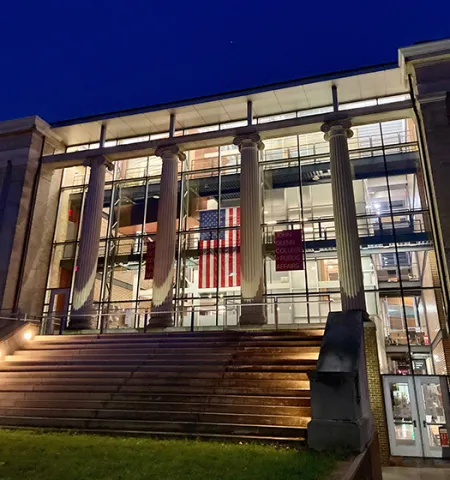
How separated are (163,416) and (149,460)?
103 inches

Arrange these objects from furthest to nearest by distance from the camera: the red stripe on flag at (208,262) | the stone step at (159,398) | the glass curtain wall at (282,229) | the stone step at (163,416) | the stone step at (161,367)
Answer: the red stripe on flag at (208,262)
the glass curtain wall at (282,229)
the stone step at (161,367)
the stone step at (159,398)
the stone step at (163,416)

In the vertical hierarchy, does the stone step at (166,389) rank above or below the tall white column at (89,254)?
below

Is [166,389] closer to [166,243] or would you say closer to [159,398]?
[159,398]

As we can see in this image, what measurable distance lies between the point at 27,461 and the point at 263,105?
1676 cm

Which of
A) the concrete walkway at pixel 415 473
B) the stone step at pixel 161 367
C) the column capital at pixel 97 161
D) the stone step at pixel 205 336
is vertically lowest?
the concrete walkway at pixel 415 473

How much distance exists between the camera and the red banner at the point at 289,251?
17.5 metres

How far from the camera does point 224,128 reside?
2036 cm

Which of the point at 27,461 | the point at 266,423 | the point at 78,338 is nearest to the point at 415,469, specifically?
the point at 266,423

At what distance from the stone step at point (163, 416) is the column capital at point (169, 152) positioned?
12304 mm

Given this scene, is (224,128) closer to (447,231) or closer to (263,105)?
(263,105)

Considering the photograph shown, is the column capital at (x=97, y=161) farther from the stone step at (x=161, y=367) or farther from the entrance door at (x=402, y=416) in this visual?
the entrance door at (x=402, y=416)

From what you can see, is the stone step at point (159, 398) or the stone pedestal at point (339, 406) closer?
the stone pedestal at point (339, 406)

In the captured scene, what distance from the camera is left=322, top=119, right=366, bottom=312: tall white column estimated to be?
15.0m

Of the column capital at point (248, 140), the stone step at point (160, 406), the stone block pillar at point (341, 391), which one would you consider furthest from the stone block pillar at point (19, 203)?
the stone block pillar at point (341, 391)
